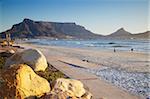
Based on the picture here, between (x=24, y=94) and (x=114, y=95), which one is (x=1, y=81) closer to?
(x=24, y=94)

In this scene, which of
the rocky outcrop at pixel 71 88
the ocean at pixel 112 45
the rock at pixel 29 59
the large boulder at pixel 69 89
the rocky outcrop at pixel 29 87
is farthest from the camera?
the ocean at pixel 112 45

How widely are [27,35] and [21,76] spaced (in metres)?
148

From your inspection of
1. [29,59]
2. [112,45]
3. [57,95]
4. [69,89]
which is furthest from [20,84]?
[112,45]

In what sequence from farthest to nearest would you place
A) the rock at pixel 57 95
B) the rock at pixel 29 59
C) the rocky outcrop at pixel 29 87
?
1. the rock at pixel 29 59
2. the rocky outcrop at pixel 29 87
3. the rock at pixel 57 95

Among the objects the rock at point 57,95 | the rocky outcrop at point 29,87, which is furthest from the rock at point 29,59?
the rock at point 57,95

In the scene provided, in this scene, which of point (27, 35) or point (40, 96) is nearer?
point (40, 96)

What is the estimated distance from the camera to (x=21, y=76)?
5238 millimetres

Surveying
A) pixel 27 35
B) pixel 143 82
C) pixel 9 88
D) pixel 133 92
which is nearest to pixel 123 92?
pixel 133 92

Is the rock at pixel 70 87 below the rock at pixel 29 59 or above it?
below

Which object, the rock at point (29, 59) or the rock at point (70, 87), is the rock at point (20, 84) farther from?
the rock at point (29, 59)

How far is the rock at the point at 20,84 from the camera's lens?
16.4ft

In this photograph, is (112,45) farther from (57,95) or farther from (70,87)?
(57,95)

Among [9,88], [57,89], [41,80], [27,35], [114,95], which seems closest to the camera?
[9,88]

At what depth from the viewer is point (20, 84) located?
512 centimetres
